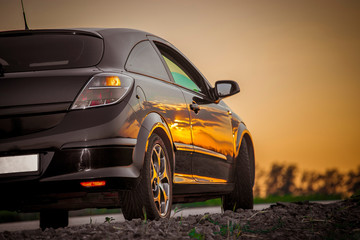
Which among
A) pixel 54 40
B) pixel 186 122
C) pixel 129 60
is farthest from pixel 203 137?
pixel 54 40

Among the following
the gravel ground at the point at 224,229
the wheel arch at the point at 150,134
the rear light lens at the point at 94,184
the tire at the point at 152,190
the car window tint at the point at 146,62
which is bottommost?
the gravel ground at the point at 224,229

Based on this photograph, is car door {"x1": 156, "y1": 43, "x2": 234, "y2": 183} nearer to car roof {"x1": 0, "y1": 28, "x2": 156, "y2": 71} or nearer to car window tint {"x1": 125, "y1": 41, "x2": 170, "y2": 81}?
car window tint {"x1": 125, "y1": 41, "x2": 170, "y2": 81}

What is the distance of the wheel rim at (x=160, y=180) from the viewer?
5324 millimetres

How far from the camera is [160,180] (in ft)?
17.9

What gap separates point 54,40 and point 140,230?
196cm

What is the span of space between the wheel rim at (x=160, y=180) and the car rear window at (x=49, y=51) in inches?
38.6

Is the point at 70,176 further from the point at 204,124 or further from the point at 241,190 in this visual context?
the point at 241,190

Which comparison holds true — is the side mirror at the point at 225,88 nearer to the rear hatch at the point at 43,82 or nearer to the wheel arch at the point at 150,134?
the wheel arch at the point at 150,134

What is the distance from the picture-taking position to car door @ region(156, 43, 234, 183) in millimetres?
6395

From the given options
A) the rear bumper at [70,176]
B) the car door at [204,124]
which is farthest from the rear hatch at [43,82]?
the car door at [204,124]

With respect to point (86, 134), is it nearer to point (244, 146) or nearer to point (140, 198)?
point (140, 198)

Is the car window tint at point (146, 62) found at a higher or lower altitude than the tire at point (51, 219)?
higher

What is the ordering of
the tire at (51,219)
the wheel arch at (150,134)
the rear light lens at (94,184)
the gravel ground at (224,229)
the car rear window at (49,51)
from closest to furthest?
the gravel ground at (224,229) < the rear light lens at (94,184) < the wheel arch at (150,134) < the car rear window at (49,51) < the tire at (51,219)

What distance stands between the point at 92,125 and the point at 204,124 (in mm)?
2269
